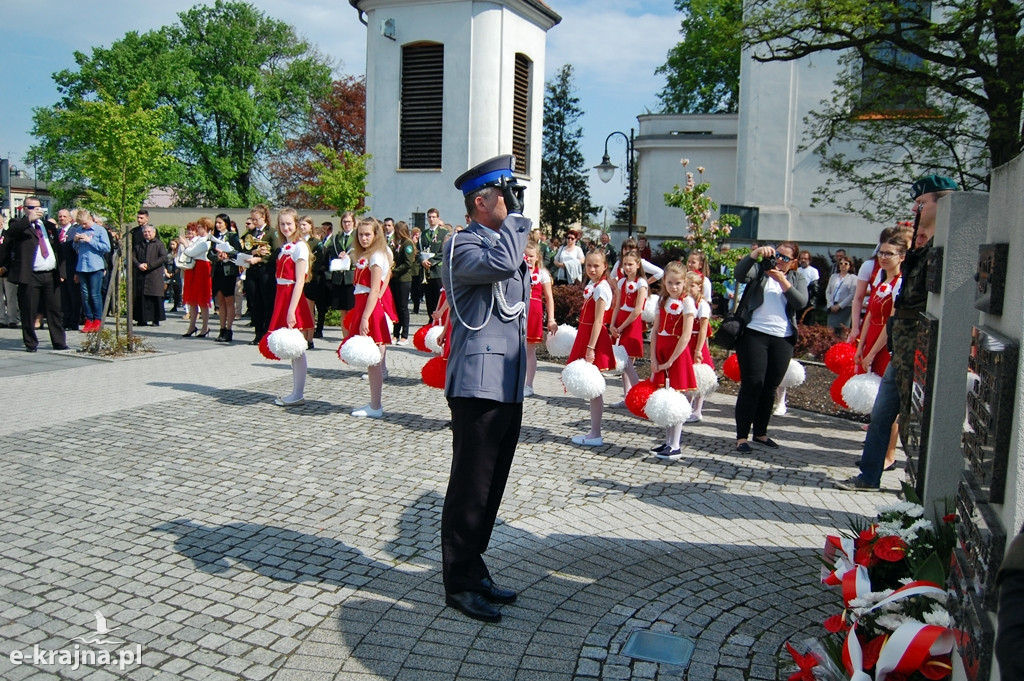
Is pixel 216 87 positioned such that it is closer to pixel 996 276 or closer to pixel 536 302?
pixel 536 302

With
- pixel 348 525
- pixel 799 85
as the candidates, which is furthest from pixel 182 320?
pixel 799 85

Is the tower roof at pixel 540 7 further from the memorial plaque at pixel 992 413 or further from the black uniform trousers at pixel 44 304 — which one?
the memorial plaque at pixel 992 413

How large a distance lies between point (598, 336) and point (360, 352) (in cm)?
239

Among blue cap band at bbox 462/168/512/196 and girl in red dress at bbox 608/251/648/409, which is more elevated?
blue cap band at bbox 462/168/512/196

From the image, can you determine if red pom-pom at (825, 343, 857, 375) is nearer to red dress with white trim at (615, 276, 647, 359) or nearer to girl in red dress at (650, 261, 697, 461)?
girl in red dress at (650, 261, 697, 461)

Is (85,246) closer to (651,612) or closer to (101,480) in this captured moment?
(101,480)

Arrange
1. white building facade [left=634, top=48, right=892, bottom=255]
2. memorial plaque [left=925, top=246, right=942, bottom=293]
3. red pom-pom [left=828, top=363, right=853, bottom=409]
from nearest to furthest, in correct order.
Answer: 1. memorial plaque [left=925, top=246, right=942, bottom=293]
2. red pom-pom [left=828, top=363, right=853, bottom=409]
3. white building facade [left=634, top=48, right=892, bottom=255]

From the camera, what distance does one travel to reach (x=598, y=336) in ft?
26.5

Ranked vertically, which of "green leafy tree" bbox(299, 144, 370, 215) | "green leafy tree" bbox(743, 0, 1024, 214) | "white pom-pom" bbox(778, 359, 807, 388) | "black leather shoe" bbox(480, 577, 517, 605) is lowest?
"black leather shoe" bbox(480, 577, 517, 605)

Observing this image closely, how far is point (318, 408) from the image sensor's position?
917 cm

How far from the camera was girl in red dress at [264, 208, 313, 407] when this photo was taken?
350 inches

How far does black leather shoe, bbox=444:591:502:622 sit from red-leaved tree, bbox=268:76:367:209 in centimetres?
4788

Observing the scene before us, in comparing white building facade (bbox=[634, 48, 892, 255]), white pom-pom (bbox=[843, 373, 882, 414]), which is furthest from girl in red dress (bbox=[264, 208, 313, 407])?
white building facade (bbox=[634, 48, 892, 255])

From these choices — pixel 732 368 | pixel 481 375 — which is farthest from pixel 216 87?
pixel 481 375
